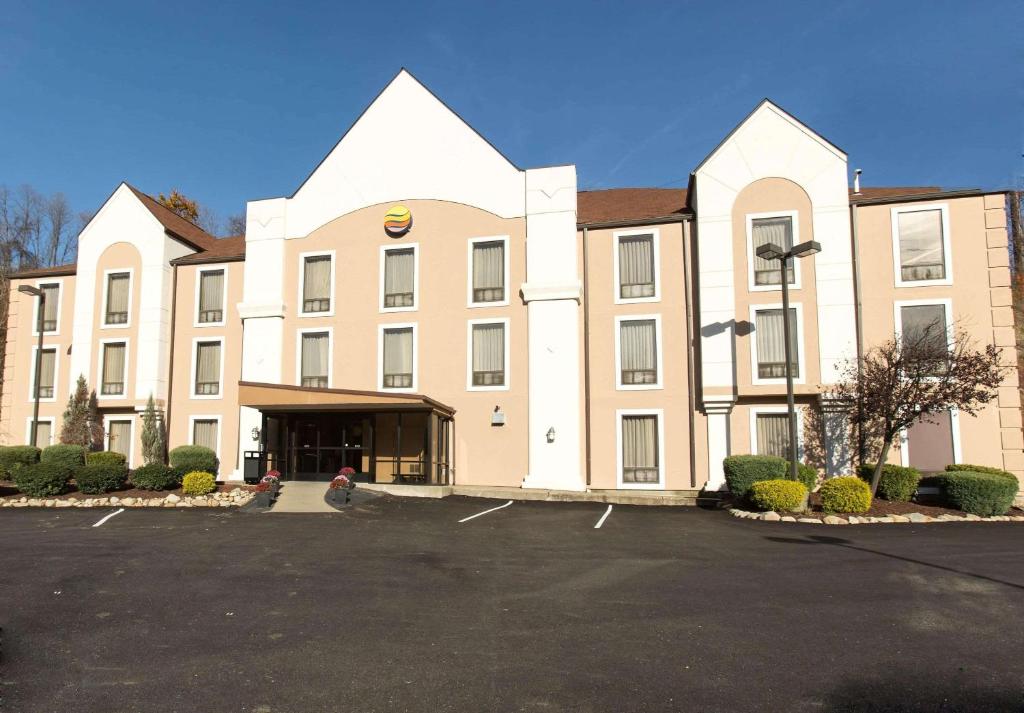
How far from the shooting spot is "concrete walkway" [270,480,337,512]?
1827 centimetres

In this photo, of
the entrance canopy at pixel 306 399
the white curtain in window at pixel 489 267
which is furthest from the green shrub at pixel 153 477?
the white curtain in window at pixel 489 267

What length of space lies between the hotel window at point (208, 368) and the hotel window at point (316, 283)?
4206mm

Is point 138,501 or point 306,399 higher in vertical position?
point 306,399

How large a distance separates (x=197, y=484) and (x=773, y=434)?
17331 millimetres

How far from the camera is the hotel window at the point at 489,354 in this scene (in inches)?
942

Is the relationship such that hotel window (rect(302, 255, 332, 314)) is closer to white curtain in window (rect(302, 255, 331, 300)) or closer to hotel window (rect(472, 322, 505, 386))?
white curtain in window (rect(302, 255, 331, 300))

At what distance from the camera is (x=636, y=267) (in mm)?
23688

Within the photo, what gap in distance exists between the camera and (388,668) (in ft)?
20.9

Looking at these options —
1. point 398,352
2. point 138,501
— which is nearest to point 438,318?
point 398,352

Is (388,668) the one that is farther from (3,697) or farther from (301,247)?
(301,247)

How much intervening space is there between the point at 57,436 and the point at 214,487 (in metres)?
10.3

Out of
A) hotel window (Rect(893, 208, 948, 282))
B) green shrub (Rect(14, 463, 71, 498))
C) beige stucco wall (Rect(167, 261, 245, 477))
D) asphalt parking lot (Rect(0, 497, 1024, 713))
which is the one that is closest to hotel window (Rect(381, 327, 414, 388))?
beige stucco wall (Rect(167, 261, 245, 477))

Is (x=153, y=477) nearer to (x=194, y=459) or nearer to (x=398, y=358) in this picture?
(x=194, y=459)

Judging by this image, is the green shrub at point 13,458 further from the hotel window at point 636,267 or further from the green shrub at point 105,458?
the hotel window at point 636,267
